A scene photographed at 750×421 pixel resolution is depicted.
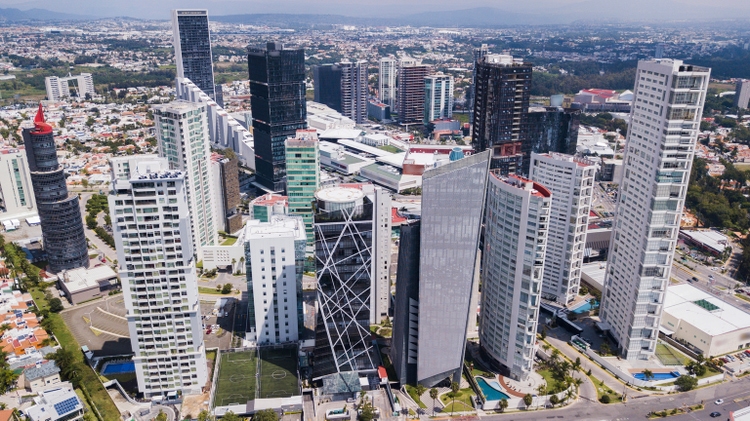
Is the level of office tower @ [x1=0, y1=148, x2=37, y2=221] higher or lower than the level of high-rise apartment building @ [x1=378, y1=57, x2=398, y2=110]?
lower

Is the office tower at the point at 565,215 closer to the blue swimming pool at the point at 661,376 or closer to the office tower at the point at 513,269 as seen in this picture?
the blue swimming pool at the point at 661,376

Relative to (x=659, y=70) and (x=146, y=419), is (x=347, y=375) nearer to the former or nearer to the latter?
(x=146, y=419)

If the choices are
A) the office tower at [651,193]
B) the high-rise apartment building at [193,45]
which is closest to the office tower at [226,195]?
the office tower at [651,193]

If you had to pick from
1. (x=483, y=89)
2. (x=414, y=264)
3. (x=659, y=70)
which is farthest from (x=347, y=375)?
(x=483, y=89)

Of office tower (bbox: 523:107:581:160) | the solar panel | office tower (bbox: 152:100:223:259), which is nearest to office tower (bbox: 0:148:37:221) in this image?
office tower (bbox: 152:100:223:259)

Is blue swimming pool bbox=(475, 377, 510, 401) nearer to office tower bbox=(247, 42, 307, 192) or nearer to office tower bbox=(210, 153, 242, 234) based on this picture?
office tower bbox=(210, 153, 242, 234)

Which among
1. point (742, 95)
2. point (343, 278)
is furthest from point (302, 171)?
point (742, 95)
